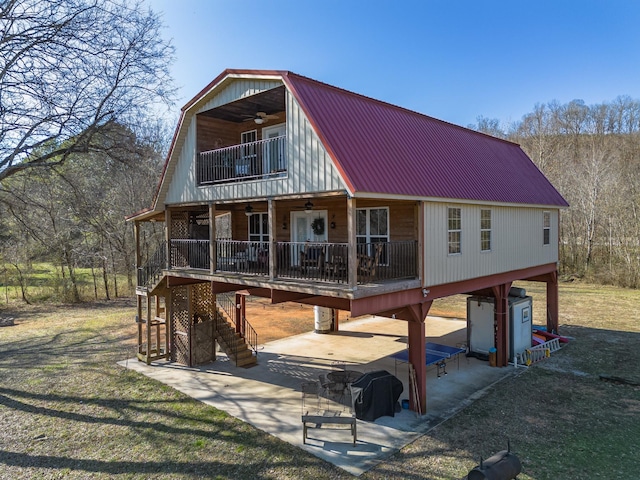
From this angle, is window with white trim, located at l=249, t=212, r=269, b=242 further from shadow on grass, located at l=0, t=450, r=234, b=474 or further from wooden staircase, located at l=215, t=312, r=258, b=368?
shadow on grass, located at l=0, t=450, r=234, b=474

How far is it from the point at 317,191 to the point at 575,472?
776 cm

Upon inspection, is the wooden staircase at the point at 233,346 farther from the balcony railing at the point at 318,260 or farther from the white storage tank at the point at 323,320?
the white storage tank at the point at 323,320

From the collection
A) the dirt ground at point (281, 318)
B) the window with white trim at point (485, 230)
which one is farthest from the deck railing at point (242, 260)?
the window with white trim at point (485, 230)

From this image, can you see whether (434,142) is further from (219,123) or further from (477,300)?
Result: (219,123)

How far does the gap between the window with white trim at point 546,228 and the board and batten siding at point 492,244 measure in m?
0.20

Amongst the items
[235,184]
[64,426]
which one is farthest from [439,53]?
[64,426]

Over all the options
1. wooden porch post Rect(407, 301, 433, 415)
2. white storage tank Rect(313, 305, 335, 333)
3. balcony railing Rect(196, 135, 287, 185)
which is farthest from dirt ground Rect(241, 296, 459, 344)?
wooden porch post Rect(407, 301, 433, 415)

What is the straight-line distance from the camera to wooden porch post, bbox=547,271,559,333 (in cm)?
1798

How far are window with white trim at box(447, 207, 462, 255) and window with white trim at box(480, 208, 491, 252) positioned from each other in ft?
4.93

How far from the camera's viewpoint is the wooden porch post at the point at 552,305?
59.0 ft

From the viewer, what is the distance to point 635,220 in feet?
102

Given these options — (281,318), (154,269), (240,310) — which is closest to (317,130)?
(154,269)

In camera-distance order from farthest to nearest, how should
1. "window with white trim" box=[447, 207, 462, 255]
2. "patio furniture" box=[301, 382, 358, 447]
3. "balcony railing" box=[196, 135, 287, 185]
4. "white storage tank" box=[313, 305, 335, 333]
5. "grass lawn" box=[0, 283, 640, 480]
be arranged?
"white storage tank" box=[313, 305, 335, 333], "balcony railing" box=[196, 135, 287, 185], "window with white trim" box=[447, 207, 462, 255], "patio furniture" box=[301, 382, 358, 447], "grass lawn" box=[0, 283, 640, 480]

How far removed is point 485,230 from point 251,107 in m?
8.72
